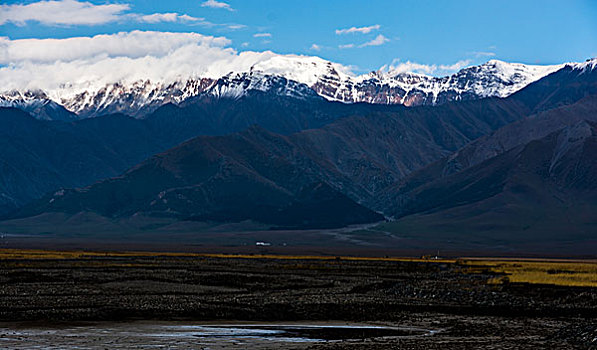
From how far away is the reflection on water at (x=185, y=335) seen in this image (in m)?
45.2

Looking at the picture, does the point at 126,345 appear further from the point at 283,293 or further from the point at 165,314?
the point at 283,293

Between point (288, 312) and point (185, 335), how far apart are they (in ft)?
47.4

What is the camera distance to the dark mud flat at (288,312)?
47.4m

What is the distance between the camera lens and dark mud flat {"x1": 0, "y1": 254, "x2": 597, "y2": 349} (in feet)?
155

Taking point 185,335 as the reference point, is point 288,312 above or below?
below

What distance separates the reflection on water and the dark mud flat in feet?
0.20

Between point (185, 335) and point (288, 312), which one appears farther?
point (288, 312)

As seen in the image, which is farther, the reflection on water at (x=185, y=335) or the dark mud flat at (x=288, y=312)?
the dark mud flat at (x=288, y=312)

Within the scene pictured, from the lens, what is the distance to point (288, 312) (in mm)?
62469

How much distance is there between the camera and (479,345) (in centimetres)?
4612

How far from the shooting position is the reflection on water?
45.2 meters

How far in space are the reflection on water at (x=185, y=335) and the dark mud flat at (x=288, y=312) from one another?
0.06 m

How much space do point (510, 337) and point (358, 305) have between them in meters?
20.3

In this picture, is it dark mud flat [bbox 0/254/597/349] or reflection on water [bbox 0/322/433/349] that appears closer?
reflection on water [bbox 0/322/433/349]
